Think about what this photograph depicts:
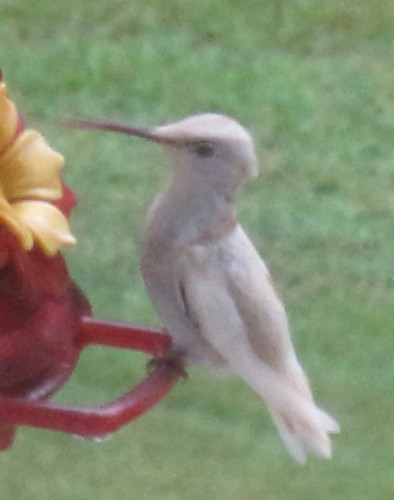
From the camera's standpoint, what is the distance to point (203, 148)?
4.92 feet

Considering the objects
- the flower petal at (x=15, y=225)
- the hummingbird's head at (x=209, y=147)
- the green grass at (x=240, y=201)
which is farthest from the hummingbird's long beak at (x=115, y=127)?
the green grass at (x=240, y=201)

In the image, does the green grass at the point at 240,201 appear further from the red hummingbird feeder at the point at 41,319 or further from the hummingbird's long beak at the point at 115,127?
the hummingbird's long beak at the point at 115,127

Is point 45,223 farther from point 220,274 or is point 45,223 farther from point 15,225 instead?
point 220,274

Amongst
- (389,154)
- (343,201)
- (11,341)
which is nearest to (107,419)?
(11,341)

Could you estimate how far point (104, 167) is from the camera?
14.6 feet

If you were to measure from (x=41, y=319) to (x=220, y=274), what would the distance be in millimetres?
228

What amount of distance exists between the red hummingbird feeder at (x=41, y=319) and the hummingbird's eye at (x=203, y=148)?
Answer: 172 millimetres

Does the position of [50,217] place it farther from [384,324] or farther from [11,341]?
[384,324]

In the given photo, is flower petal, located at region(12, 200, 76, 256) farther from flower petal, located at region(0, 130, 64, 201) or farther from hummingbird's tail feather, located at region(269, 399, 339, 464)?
hummingbird's tail feather, located at region(269, 399, 339, 464)

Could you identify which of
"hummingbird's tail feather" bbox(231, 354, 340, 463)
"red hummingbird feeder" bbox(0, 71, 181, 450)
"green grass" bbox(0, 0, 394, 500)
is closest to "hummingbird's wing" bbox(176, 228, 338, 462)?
"hummingbird's tail feather" bbox(231, 354, 340, 463)

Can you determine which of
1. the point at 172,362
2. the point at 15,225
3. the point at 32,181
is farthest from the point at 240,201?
the point at 15,225

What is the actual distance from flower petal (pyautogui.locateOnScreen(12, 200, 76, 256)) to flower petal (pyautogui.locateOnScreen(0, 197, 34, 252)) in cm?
2

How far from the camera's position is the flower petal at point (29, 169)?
5.03 feet

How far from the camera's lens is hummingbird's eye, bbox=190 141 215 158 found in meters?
1.49
